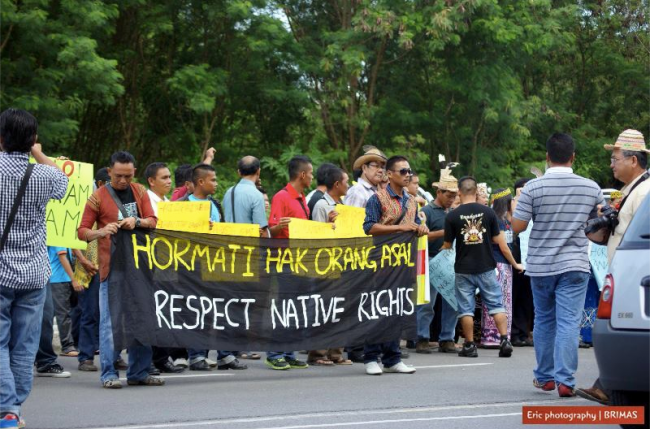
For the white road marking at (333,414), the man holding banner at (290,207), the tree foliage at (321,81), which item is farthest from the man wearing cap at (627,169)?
the tree foliage at (321,81)

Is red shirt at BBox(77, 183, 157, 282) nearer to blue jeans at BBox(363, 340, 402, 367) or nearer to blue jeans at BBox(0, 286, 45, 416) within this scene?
blue jeans at BBox(0, 286, 45, 416)

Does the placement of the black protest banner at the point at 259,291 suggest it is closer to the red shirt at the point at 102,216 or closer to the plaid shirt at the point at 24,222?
the red shirt at the point at 102,216

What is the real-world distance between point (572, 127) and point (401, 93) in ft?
25.8

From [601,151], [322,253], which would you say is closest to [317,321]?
[322,253]

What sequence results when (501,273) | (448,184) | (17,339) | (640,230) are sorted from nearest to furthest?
(640,230), (17,339), (448,184), (501,273)

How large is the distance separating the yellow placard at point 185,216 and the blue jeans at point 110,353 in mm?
891

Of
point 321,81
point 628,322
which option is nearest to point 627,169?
point 628,322

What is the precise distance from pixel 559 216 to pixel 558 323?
2.91 feet

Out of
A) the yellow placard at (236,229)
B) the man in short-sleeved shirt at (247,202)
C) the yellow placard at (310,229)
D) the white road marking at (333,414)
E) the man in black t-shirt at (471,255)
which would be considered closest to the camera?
the white road marking at (333,414)

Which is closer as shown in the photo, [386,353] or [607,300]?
[607,300]

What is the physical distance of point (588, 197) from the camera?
30.9ft

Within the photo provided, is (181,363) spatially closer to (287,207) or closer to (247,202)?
(247,202)

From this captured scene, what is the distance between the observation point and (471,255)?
13.3 meters

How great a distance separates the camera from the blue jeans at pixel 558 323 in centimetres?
923
